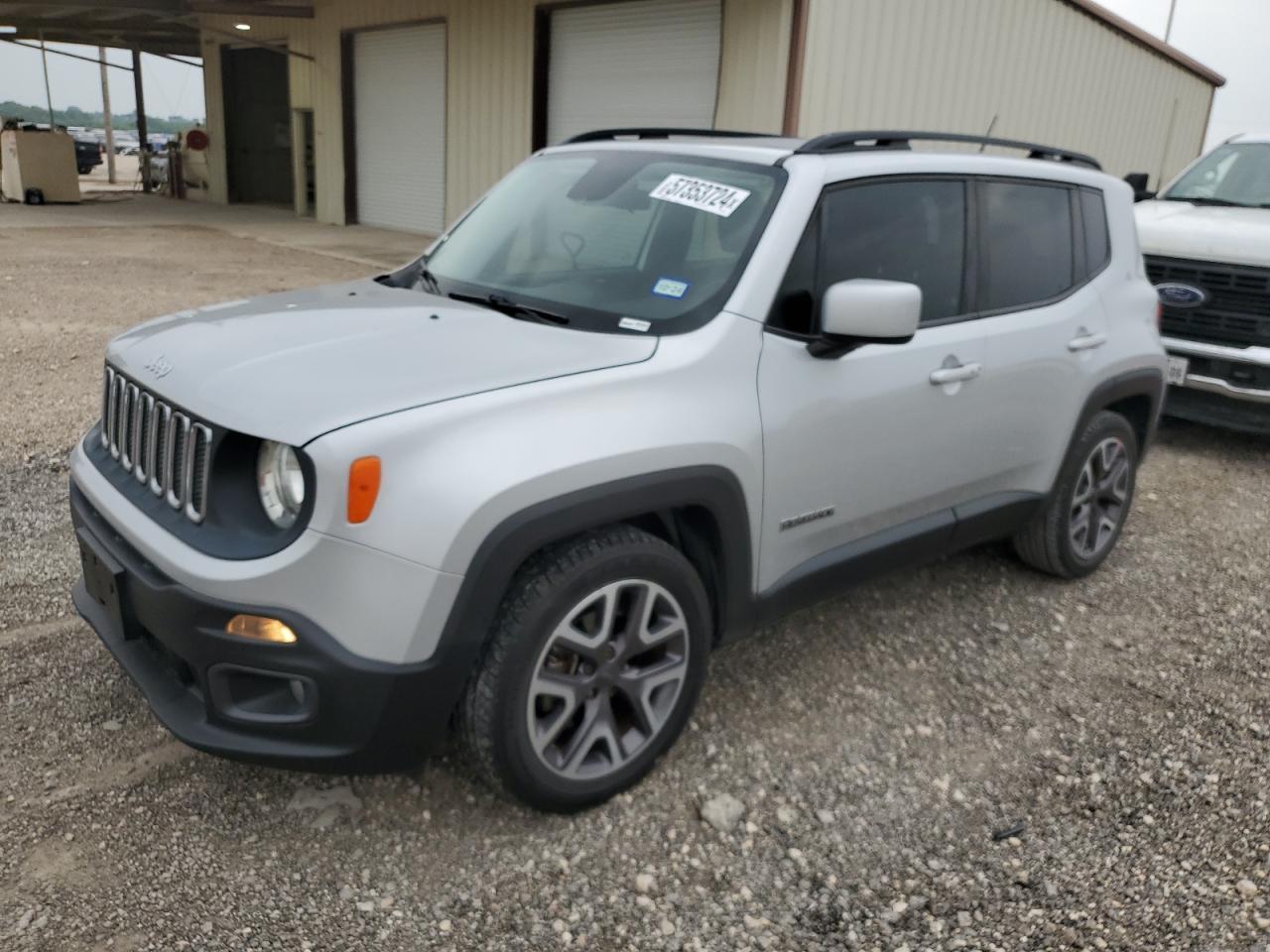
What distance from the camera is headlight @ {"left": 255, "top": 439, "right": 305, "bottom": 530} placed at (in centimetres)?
244

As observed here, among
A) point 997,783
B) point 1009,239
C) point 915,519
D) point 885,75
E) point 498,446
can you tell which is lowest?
point 997,783

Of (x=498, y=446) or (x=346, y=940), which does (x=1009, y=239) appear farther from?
(x=346, y=940)

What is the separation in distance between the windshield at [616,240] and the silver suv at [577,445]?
0.01 meters

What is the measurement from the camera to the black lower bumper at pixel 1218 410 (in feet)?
21.4

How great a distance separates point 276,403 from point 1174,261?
624 centimetres

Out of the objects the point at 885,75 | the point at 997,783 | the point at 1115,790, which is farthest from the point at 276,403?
the point at 885,75

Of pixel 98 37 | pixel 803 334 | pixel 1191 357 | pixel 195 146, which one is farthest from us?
pixel 98 37

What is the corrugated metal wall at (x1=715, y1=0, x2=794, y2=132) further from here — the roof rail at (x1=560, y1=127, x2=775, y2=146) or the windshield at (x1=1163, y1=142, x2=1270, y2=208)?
the roof rail at (x1=560, y1=127, x2=775, y2=146)

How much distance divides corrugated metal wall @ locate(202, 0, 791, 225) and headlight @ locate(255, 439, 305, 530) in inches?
378

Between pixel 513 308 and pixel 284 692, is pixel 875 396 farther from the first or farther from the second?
pixel 284 692

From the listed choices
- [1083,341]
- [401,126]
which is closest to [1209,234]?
[1083,341]

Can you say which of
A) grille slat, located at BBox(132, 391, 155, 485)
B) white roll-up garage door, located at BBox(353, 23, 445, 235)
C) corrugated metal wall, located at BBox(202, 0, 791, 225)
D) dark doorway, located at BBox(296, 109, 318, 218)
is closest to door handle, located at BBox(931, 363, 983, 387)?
grille slat, located at BBox(132, 391, 155, 485)

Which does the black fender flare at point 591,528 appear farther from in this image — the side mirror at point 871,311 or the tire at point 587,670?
the side mirror at point 871,311

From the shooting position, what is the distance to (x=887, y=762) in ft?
10.7
